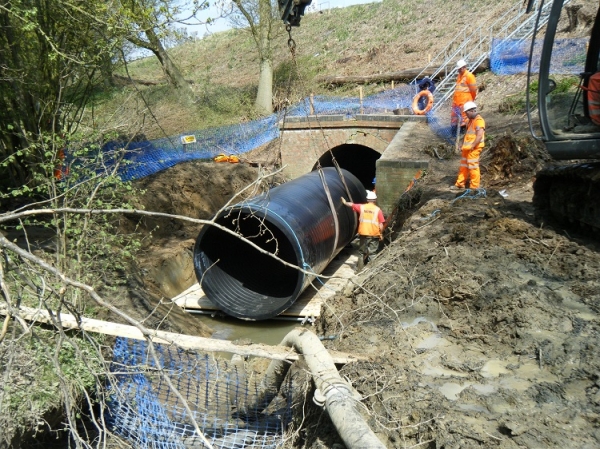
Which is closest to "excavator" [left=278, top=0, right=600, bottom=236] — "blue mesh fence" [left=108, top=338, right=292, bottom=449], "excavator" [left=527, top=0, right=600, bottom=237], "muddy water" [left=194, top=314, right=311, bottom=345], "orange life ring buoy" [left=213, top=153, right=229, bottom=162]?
"excavator" [left=527, top=0, right=600, bottom=237]

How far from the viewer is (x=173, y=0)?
1111 cm

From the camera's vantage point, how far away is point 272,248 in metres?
11.6

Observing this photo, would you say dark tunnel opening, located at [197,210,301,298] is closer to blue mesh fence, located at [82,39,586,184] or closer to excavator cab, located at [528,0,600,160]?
blue mesh fence, located at [82,39,586,184]

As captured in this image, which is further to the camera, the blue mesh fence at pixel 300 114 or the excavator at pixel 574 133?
the blue mesh fence at pixel 300 114

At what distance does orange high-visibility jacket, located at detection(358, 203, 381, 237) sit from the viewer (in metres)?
10.9

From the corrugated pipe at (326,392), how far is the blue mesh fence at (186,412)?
0.08 metres

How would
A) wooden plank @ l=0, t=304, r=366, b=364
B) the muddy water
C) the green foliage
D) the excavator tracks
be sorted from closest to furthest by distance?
wooden plank @ l=0, t=304, r=366, b=364, the green foliage, the excavator tracks, the muddy water

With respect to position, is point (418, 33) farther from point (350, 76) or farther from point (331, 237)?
point (331, 237)

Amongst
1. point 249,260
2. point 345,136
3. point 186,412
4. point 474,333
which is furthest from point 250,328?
point 345,136

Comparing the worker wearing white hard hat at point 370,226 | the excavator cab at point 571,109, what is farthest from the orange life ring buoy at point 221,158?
the excavator cab at point 571,109

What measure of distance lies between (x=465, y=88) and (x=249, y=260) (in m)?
5.63

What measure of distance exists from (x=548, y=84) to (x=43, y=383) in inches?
235

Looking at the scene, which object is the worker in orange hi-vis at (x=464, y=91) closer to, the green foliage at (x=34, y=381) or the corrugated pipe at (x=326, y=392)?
the corrugated pipe at (x=326, y=392)

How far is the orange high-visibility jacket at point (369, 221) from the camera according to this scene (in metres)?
10.9
